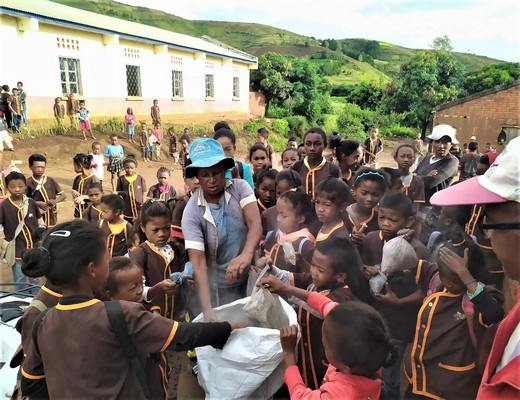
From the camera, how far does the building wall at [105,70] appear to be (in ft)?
37.5

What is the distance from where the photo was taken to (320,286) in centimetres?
183

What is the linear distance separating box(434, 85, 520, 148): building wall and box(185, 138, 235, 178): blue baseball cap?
15.8 m

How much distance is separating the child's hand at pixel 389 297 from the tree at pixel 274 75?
75.5 feet

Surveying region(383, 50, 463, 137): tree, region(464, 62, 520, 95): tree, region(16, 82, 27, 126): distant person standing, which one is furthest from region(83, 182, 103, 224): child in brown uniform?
region(464, 62, 520, 95): tree

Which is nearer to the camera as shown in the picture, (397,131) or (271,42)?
(397,131)

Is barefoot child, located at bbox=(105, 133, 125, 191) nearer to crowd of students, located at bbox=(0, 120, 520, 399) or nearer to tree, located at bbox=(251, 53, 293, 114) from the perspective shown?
crowd of students, located at bbox=(0, 120, 520, 399)

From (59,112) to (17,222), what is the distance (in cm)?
1003

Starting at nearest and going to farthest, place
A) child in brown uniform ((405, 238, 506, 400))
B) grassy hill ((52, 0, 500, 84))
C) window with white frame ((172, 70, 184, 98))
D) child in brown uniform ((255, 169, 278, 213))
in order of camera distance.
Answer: child in brown uniform ((405, 238, 506, 400)), child in brown uniform ((255, 169, 278, 213)), window with white frame ((172, 70, 184, 98)), grassy hill ((52, 0, 500, 84))

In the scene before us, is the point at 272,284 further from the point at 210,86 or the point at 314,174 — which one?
the point at 210,86

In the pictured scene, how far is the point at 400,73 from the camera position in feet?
69.1

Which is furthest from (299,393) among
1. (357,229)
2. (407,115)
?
(407,115)

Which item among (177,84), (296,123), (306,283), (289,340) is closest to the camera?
(289,340)

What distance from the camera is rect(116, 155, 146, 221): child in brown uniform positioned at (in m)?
4.72

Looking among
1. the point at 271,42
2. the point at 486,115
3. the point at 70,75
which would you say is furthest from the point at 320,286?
the point at 271,42
